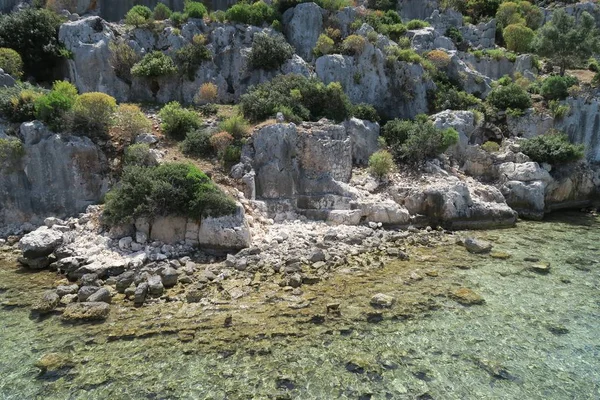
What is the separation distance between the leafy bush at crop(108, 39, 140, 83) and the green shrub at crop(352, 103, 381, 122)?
1702 cm

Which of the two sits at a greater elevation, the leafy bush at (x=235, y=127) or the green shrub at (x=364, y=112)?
the green shrub at (x=364, y=112)

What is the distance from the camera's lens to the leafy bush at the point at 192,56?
3027cm

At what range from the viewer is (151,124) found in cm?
2405

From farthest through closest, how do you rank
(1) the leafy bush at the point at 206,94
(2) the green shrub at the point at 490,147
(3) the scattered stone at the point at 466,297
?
(1) the leafy bush at the point at 206,94
(2) the green shrub at the point at 490,147
(3) the scattered stone at the point at 466,297

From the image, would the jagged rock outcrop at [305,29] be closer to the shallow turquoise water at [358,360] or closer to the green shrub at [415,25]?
the green shrub at [415,25]

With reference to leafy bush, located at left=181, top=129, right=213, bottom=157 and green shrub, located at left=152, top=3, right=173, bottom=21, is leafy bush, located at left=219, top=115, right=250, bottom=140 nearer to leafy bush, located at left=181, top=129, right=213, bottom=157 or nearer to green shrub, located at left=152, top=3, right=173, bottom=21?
leafy bush, located at left=181, top=129, right=213, bottom=157

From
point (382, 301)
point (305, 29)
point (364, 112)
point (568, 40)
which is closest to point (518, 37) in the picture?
point (568, 40)

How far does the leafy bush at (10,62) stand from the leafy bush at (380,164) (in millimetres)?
23364

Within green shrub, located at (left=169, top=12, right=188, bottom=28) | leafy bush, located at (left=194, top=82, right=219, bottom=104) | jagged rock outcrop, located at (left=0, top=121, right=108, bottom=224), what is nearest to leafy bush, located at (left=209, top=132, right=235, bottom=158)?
jagged rock outcrop, located at (left=0, top=121, right=108, bottom=224)

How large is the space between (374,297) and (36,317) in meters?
11.3

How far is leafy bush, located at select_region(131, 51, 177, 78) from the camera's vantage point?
95.0ft

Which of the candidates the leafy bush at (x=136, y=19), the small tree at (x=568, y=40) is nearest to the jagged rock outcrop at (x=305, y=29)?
the leafy bush at (x=136, y=19)

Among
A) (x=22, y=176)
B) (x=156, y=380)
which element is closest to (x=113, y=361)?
(x=156, y=380)

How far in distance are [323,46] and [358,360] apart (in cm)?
2706
